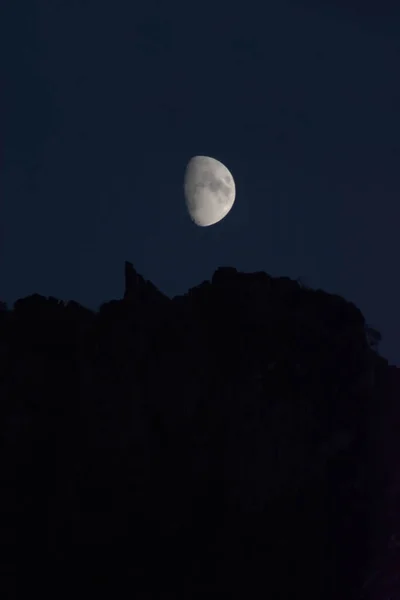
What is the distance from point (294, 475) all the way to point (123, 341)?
15867 millimetres

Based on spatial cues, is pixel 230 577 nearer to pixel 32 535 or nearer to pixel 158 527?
pixel 158 527

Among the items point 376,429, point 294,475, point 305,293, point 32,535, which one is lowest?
point 32,535

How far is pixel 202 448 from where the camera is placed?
2464 inches

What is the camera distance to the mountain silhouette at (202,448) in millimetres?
59594

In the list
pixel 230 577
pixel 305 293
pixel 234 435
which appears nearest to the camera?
pixel 230 577

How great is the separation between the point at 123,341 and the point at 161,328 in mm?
2979

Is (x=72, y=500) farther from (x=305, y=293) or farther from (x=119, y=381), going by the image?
(x=305, y=293)

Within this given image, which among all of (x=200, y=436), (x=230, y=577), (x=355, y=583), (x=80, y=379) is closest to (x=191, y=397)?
(x=200, y=436)

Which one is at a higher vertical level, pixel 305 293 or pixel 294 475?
pixel 305 293

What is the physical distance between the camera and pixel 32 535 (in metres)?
60.8

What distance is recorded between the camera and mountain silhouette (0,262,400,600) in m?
59.6

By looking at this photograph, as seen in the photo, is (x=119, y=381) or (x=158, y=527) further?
(x=119, y=381)

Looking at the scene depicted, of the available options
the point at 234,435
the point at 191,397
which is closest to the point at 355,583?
the point at 234,435

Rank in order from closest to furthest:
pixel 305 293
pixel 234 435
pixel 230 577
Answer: pixel 230 577
pixel 234 435
pixel 305 293
